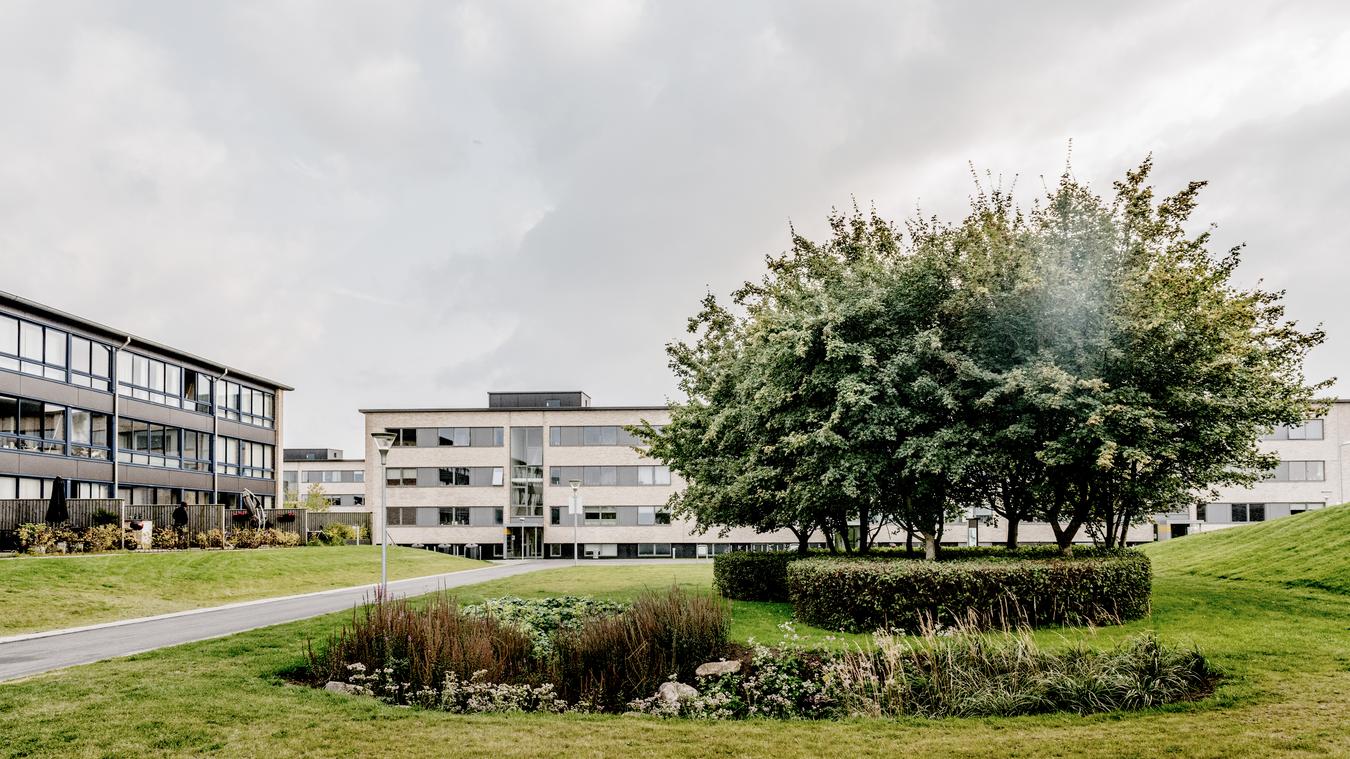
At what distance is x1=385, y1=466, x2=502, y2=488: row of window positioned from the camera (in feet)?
203

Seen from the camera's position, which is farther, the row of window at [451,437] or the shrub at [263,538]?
the row of window at [451,437]

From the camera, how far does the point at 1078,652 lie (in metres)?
10.7

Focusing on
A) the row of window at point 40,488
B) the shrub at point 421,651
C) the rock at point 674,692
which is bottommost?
the rock at point 674,692

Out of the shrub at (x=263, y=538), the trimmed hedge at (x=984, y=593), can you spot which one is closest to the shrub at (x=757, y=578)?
the trimmed hedge at (x=984, y=593)

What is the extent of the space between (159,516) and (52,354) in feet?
26.2

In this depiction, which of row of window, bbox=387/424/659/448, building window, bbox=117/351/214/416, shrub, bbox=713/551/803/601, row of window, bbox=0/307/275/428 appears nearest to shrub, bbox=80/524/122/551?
row of window, bbox=0/307/275/428

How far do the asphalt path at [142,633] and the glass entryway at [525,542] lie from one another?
1413 inches

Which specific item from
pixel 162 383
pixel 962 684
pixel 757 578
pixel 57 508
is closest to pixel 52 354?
pixel 162 383

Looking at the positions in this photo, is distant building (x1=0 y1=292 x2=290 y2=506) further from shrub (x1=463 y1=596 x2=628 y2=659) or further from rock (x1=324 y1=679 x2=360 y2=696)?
rock (x1=324 y1=679 x2=360 y2=696)

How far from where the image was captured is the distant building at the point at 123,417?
34594 mm

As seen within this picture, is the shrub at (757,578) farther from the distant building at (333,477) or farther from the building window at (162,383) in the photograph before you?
the distant building at (333,477)

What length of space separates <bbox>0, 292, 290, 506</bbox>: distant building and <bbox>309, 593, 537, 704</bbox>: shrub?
29.7 metres

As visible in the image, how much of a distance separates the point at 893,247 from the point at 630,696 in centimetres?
1315

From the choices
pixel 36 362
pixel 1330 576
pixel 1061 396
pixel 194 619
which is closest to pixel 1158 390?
pixel 1061 396
